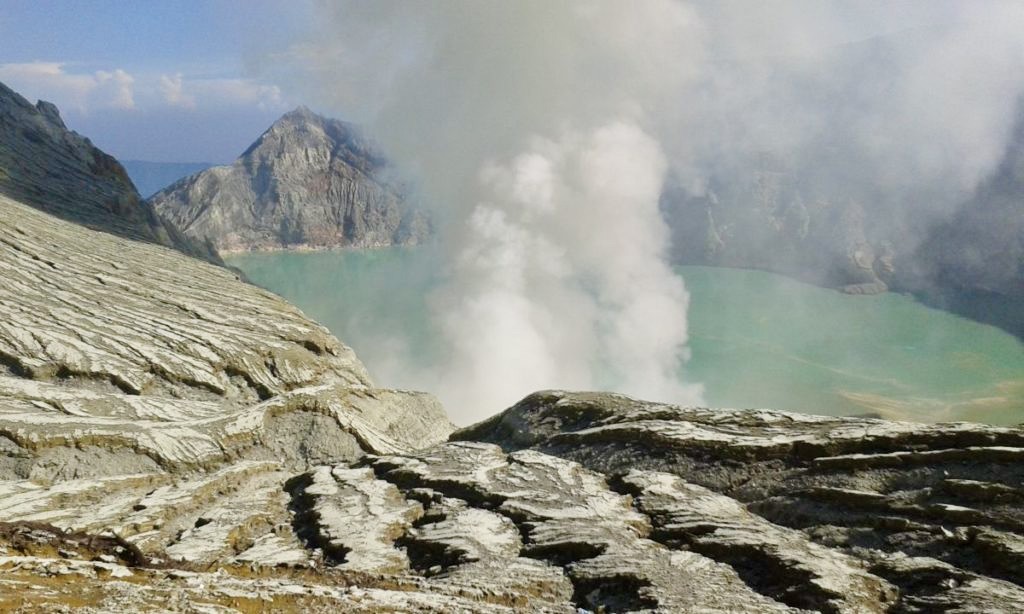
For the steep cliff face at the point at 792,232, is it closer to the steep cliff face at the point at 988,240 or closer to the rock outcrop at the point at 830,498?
the steep cliff face at the point at 988,240

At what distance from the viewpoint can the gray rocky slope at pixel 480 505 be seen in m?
6.98

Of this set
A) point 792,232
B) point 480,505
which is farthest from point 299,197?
point 480,505

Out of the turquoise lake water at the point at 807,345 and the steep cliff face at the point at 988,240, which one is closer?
the turquoise lake water at the point at 807,345

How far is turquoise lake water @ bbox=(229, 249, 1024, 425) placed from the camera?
47125 mm

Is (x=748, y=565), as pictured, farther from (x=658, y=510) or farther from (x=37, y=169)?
(x=37, y=169)

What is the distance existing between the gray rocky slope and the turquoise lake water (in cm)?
3285

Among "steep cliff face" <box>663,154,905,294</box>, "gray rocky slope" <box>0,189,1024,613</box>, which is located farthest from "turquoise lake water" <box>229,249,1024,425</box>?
"gray rocky slope" <box>0,189,1024,613</box>

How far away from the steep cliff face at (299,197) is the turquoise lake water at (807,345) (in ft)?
121

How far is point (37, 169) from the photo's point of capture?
3719 cm

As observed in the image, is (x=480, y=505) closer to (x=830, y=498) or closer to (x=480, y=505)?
(x=480, y=505)

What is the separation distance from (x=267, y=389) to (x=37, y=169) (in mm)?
25925

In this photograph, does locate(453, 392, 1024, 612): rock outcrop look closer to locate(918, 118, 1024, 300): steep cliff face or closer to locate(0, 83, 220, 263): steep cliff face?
locate(0, 83, 220, 263): steep cliff face

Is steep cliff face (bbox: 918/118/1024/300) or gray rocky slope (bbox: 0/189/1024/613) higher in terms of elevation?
steep cliff face (bbox: 918/118/1024/300)

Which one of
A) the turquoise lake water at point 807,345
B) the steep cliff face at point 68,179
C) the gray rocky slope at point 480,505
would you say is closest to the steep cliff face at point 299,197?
the turquoise lake water at point 807,345
